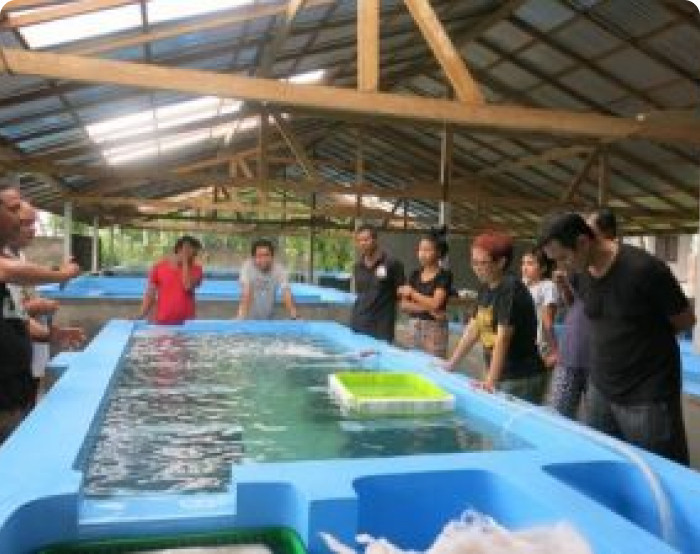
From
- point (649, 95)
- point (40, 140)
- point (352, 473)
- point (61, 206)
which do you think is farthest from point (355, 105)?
point (61, 206)

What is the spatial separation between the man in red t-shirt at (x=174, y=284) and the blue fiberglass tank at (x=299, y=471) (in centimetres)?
194

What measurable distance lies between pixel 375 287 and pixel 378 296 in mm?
80

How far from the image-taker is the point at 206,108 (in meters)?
9.25

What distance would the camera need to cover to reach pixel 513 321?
303cm

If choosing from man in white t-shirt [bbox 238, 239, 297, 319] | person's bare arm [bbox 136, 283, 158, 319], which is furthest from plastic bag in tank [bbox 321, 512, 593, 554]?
person's bare arm [bbox 136, 283, 158, 319]

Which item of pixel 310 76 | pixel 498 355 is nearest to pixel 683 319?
pixel 498 355

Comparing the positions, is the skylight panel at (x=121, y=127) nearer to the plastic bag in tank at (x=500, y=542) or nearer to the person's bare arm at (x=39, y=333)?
the person's bare arm at (x=39, y=333)

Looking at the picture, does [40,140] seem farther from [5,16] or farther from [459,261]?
[459,261]

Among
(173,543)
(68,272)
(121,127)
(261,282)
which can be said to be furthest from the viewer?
(121,127)

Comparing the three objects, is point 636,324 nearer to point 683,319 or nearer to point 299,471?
point 683,319

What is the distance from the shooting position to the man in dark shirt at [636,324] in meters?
2.38

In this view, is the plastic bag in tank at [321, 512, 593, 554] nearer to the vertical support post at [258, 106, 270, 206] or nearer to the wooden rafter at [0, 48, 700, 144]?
the wooden rafter at [0, 48, 700, 144]

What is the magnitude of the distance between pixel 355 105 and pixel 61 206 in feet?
41.0

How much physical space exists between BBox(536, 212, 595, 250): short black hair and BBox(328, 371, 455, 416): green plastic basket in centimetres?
91
